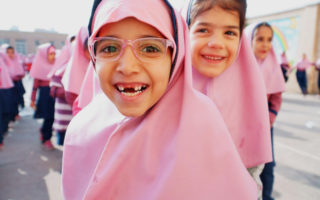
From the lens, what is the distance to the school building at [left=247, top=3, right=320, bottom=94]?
1145cm

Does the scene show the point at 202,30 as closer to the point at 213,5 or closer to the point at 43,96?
the point at 213,5

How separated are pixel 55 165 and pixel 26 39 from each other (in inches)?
1649

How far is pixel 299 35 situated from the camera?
12.2 metres

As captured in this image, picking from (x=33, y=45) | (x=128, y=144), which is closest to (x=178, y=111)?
(x=128, y=144)

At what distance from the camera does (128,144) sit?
97 cm

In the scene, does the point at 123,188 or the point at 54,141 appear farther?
the point at 54,141

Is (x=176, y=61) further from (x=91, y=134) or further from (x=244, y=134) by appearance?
(x=244, y=134)

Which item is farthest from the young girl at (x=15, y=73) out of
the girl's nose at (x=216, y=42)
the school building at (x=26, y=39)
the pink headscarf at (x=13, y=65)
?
the school building at (x=26, y=39)

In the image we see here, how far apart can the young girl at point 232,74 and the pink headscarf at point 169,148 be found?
31 cm

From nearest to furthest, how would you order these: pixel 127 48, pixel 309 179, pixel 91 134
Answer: pixel 127 48
pixel 91 134
pixel 309 179

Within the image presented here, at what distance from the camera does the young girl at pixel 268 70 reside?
2.15 m

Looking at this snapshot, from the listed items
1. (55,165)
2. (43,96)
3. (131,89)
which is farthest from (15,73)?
(131,89)

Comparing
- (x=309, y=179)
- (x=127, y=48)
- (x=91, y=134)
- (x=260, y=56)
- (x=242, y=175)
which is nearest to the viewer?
(x=127, y=48)

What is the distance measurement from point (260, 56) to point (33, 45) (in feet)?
144
